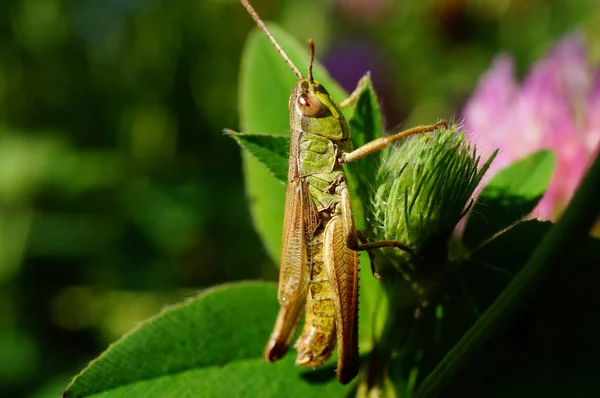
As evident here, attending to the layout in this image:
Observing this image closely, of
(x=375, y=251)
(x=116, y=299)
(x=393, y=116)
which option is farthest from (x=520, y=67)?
(x=375, y=251)

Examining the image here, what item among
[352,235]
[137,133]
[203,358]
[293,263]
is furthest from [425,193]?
[137,133]

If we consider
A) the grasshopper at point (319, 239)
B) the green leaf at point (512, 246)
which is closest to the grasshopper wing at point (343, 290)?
the grasshopper at point (319, 239)

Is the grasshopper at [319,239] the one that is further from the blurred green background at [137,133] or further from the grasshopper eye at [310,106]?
the blurred green background at [137,133]

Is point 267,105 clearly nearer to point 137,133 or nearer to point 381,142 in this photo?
point 381,142

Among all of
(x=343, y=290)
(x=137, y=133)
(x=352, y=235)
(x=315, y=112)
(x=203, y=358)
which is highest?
(x=315, y=112)

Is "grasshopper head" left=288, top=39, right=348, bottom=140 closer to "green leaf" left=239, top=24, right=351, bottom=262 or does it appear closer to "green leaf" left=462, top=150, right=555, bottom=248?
"green leaf" left=239, top=24, right=351, bottom=262

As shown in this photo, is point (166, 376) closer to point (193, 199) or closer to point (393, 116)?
point (193, 199)

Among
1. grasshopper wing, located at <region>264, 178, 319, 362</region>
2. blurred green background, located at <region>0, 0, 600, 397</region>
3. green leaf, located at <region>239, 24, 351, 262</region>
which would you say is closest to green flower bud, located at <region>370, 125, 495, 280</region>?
grasshopper wing, located at <region>264, 178, 319, 362</region>
